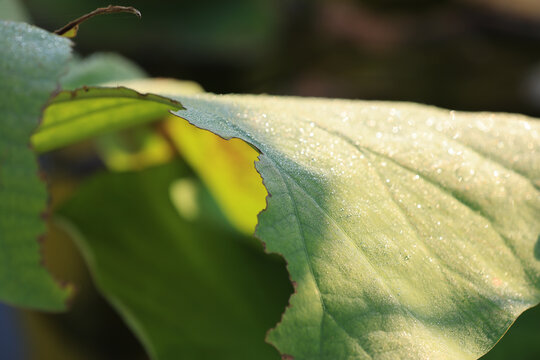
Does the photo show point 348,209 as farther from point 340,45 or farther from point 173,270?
point 340,45

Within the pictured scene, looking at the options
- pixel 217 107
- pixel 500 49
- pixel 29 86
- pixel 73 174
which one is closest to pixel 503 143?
pixel 217 107

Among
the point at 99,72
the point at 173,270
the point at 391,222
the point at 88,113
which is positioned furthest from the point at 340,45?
the point at 391,222

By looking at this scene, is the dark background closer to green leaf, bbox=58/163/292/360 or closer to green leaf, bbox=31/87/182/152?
green leaf, bbox=58/163/292/360

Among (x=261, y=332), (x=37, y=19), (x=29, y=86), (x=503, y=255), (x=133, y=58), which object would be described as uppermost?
(x=29, y=86)

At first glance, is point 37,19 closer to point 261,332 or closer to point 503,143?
point 261,332

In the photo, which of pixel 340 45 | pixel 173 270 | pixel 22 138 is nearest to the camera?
pixel 22 138

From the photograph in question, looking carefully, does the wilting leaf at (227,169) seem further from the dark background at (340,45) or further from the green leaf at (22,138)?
the dark background at (340,45)

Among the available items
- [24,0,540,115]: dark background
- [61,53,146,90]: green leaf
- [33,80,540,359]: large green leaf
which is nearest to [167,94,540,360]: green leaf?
[33,80,540,359]: large green leaf
